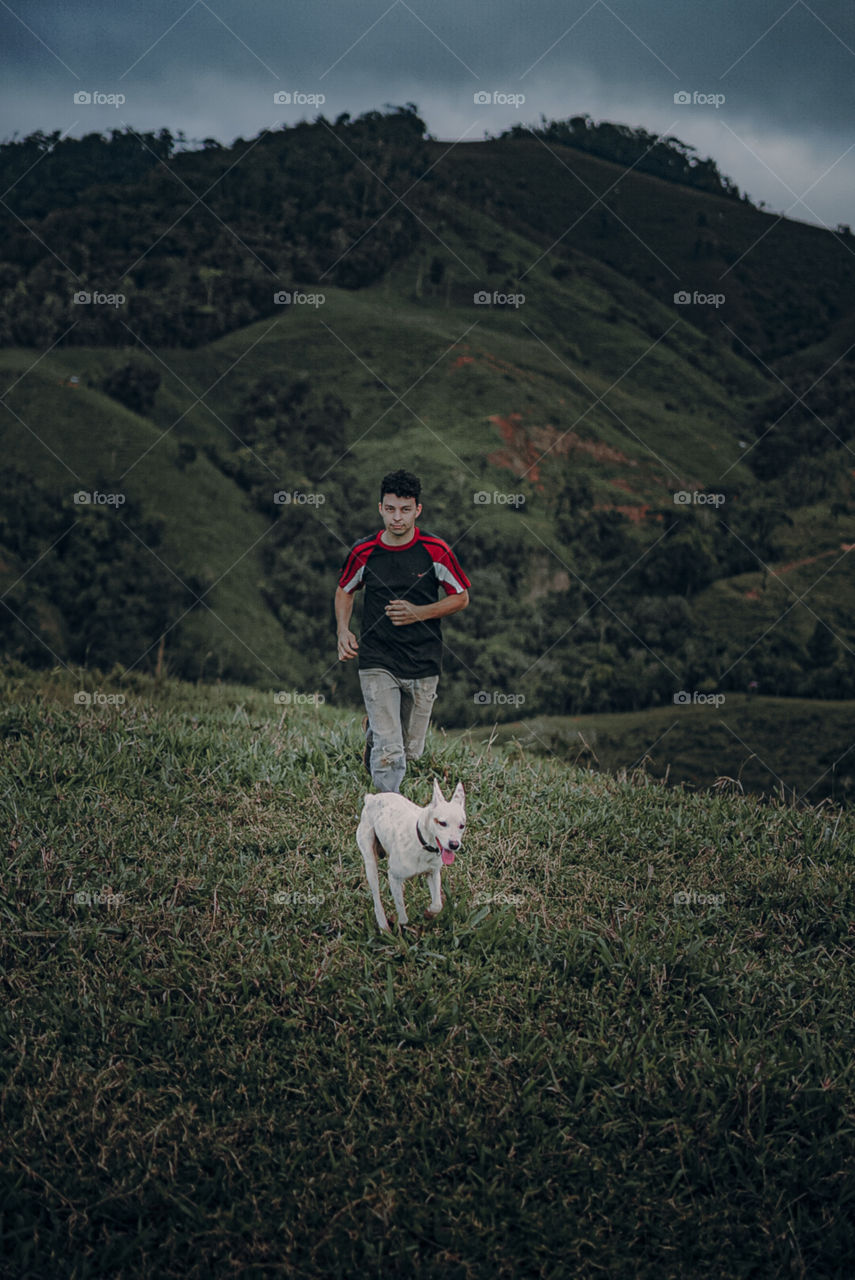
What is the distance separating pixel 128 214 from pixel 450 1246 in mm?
34150

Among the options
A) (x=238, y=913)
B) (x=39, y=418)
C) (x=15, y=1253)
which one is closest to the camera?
(x=15, y=1253)

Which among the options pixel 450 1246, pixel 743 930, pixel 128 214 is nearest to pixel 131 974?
pixel 450 1246

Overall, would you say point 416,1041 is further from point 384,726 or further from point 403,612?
point 403,612

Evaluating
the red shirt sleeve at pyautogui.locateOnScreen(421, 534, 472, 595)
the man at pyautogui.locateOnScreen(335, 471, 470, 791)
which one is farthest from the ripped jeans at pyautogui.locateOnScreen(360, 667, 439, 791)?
the red shirt sleeve at pyautogui.locateOnScreen(421, 534, 472, 595)

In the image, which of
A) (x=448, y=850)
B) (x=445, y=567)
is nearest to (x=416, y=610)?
(x=445, y=567)

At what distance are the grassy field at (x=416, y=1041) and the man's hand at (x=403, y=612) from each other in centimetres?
137

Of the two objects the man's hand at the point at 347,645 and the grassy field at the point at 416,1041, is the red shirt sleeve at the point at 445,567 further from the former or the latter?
the grassy field at the point at 416,1041

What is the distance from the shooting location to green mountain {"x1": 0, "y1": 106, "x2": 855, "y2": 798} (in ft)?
76.5

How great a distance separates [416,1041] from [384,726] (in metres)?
→ 1.71

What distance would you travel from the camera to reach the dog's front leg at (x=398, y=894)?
4.42 meters

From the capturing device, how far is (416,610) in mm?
5188

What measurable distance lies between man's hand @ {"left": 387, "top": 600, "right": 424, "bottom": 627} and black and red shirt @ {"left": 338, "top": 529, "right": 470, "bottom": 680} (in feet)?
0.41

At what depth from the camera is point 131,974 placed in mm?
4551

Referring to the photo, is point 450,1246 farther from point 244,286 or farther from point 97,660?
point 244,286
